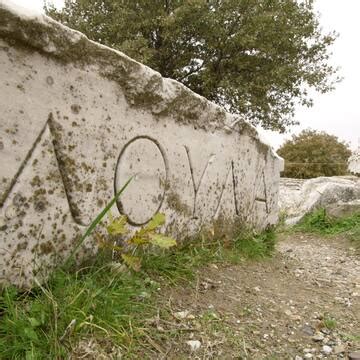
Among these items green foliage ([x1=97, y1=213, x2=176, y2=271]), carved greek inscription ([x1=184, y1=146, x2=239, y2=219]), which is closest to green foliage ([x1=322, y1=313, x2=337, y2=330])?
green foliage ([x1=97, y1=213, x2=176, y2=271])

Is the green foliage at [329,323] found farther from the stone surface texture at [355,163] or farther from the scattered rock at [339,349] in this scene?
the stone surface texture at [355,163]

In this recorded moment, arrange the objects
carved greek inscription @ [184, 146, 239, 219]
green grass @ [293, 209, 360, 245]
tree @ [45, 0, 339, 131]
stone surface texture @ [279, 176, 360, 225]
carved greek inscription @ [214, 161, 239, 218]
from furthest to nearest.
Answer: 1. tree @ [45, 0, 339, 131]
2. stone surface texture @ [279, 176, 360, 225]
3. green grass @ [293, 209, 360, 245]
4. carved greek inscription @ [214, 161, 239, 218]
5. carved greek inscription @ [184, 146, 239, 219]

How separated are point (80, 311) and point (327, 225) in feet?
15.9

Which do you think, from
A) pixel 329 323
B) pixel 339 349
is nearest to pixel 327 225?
pixel 329 323

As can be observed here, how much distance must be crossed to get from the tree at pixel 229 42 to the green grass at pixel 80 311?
1053 centimetres

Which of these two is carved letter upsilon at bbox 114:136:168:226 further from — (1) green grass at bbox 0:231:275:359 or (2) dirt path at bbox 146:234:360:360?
(2) dirt path at bbox 146:234:360:360

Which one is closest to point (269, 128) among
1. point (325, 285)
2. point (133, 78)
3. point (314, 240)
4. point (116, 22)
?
point (116, 22)

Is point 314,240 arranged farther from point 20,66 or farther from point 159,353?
point 20,66

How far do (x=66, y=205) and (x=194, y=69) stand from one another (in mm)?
12241

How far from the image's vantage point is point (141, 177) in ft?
7.18

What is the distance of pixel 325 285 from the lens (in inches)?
111

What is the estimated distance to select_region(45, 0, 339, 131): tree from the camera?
40.0 feet

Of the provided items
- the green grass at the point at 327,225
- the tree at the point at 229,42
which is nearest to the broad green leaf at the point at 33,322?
the green grass at the point at 327,225

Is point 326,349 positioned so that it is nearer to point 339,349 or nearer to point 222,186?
point 339,349
